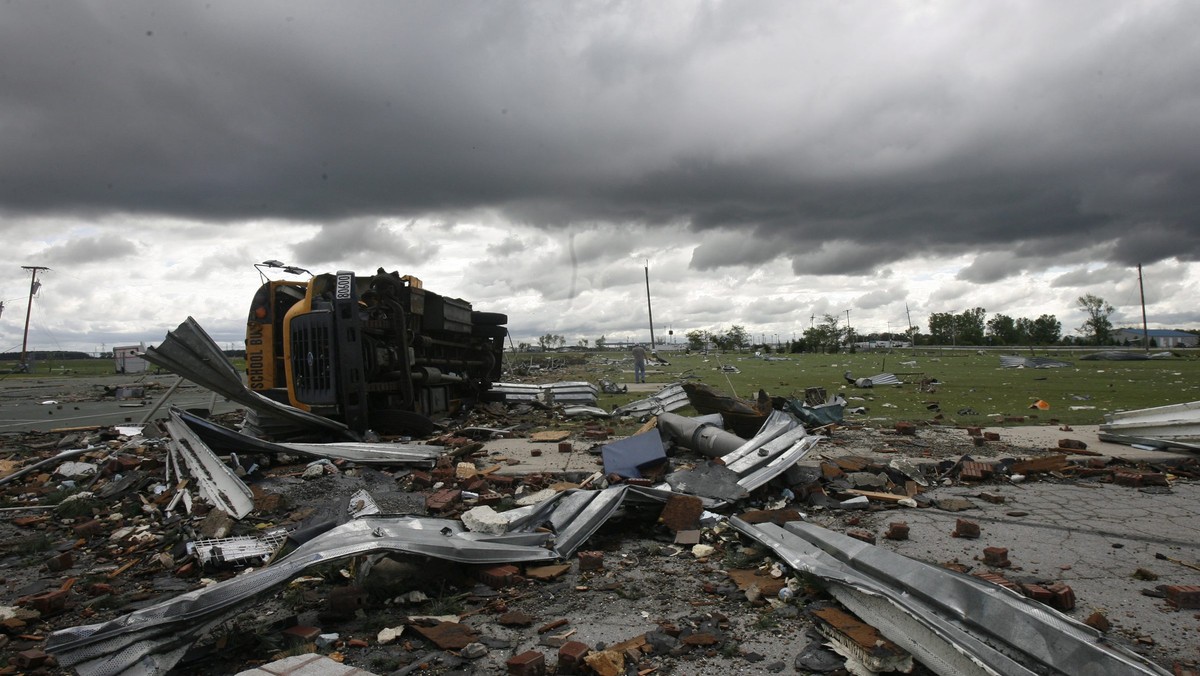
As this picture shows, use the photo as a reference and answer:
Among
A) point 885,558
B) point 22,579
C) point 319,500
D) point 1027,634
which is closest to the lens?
point 1027,634

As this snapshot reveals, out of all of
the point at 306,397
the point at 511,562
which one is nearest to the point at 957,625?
the point at 511,562

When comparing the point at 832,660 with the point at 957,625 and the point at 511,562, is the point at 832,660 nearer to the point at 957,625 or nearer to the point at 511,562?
the point at 957,625

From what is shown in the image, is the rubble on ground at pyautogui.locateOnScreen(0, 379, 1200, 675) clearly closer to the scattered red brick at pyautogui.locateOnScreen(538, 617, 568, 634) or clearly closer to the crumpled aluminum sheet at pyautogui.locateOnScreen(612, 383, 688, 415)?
the scattered red brick at pyautogui.locateOnScreen(538, 617, 568, 634)

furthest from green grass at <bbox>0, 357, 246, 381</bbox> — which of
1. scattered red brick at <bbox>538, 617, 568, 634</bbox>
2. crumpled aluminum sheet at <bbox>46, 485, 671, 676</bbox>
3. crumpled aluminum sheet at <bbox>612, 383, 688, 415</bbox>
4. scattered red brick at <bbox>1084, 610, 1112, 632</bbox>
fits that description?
scattered red brick at <bbox>1084, 610, 1112, 632</bbox>

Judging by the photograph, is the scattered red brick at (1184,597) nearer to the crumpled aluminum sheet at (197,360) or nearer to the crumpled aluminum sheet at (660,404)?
the crumpled aluminum sheet at (197,360)

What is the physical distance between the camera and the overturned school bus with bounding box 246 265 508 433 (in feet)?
27.0

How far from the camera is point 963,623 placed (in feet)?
8.34

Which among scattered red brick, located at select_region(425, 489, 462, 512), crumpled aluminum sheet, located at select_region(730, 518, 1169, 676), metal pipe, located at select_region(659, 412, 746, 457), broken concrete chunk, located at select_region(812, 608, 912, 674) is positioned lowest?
broken concrete chunk, located at select_region(812, 608, 912, 674)

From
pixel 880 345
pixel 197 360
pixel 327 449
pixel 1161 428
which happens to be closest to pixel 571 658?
pixel 327 449

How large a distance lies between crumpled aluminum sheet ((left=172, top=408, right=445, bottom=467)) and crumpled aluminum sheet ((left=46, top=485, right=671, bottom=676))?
2521mm

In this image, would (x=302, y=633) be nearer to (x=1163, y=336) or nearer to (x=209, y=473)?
(x=209, y=473)

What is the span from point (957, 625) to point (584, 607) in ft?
5.45

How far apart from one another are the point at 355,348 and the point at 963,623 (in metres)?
7.37

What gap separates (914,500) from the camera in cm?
508
